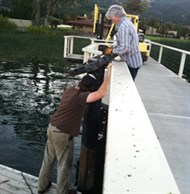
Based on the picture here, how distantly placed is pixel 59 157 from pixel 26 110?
568 cm

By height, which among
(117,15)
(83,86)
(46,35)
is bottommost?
(46,35)

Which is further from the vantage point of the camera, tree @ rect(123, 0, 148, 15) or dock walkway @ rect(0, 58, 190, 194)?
tree @ rect(123, 0, 148, 15)

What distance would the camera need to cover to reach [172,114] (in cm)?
557

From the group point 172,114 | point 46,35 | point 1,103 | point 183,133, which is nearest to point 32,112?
point 1,103

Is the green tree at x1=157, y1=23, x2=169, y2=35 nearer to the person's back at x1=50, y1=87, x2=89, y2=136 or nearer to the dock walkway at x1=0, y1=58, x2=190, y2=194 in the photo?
the dock walkway at x1=0, y1=58, x2=190, y2=194

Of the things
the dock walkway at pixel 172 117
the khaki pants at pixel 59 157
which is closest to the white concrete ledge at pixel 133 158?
the dock walkway at pixel 172 117

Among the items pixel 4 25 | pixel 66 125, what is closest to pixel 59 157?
pixel 66 125

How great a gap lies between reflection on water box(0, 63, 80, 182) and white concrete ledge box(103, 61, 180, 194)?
365 cm

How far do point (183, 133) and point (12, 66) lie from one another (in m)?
14.0

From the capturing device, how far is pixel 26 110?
9469 mm

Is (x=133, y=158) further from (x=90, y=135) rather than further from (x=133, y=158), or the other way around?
(x=90, y=135)

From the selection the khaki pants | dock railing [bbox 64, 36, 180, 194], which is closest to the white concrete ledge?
dock railing [bbox 64, 36, 180, 194]

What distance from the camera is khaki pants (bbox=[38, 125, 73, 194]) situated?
151 inches

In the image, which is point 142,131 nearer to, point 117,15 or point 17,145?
point 117,15
